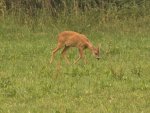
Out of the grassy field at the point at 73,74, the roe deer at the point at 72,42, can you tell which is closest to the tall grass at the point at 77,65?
the grassy field at the point at 73,74

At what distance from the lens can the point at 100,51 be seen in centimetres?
1256

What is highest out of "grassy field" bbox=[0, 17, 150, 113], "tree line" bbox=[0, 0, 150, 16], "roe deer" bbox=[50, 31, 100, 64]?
"tree line" bbox=[0, 0, 150, 16]

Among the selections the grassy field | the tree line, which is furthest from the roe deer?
the tree line

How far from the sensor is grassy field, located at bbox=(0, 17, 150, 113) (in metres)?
7.70

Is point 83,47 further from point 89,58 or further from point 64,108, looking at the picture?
point 64,108

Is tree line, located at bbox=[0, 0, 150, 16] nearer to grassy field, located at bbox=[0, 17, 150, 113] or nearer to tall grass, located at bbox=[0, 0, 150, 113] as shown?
tall grass, located at bbox=[0, 0, 150, 113]

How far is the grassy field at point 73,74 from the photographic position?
7.70m

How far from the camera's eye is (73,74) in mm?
9875

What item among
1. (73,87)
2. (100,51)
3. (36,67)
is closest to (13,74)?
(36,67)

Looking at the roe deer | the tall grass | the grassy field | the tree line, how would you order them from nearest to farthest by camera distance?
the grassy field, the tall grass, the roe deer, the tree line

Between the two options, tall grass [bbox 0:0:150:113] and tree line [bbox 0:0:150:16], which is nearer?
tall grass [bbox 0:0:150:113]

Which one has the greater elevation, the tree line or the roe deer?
the tree line

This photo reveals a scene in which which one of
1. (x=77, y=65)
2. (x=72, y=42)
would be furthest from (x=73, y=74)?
(x=72, y=42)

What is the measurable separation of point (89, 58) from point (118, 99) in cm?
424
